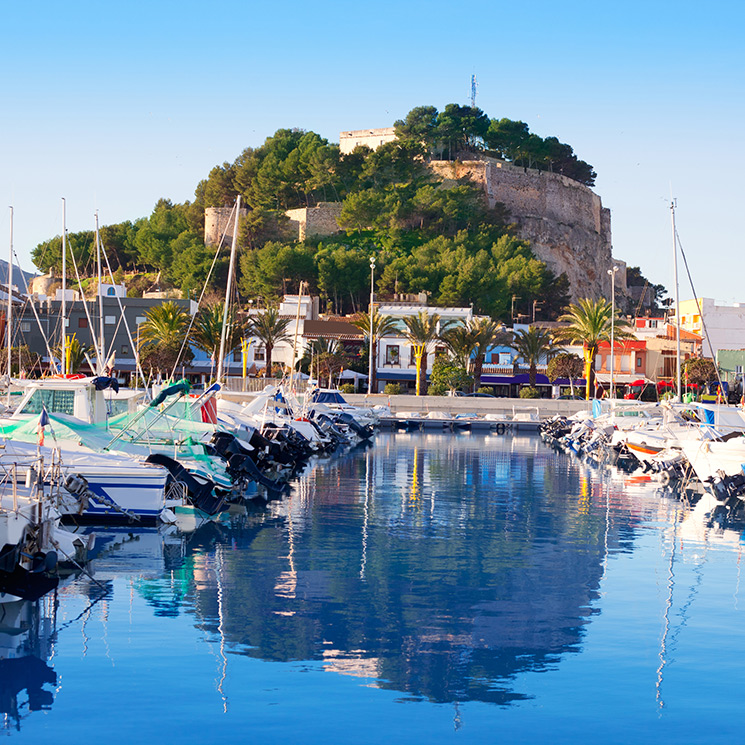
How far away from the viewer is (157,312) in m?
62.6

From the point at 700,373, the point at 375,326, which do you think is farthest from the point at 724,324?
the point at 375,326

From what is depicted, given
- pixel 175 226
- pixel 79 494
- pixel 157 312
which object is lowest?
pixel 79 494

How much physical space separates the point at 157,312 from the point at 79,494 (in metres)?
47.4

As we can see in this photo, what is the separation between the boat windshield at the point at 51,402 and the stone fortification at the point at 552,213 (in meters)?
99.5

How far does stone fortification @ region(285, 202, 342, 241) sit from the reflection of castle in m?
84.9

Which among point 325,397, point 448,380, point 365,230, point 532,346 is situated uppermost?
point 365,230

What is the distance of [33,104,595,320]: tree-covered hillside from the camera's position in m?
96.6

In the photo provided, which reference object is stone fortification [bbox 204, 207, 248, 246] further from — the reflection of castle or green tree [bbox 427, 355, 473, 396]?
the reflection of castle

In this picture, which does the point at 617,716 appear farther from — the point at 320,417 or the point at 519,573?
the point at 320,417

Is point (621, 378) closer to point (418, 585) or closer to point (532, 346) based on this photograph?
point (532, 346)

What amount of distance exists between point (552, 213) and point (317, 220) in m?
32.0

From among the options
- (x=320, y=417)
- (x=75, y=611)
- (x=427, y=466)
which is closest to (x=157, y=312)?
(x=320, y=417)

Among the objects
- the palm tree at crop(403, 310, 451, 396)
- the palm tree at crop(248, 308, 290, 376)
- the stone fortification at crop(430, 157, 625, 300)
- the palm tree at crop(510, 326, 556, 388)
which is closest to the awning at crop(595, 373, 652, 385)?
the palm tree at crop(510, 326, 556, 388)

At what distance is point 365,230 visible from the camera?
109375 millimetres
